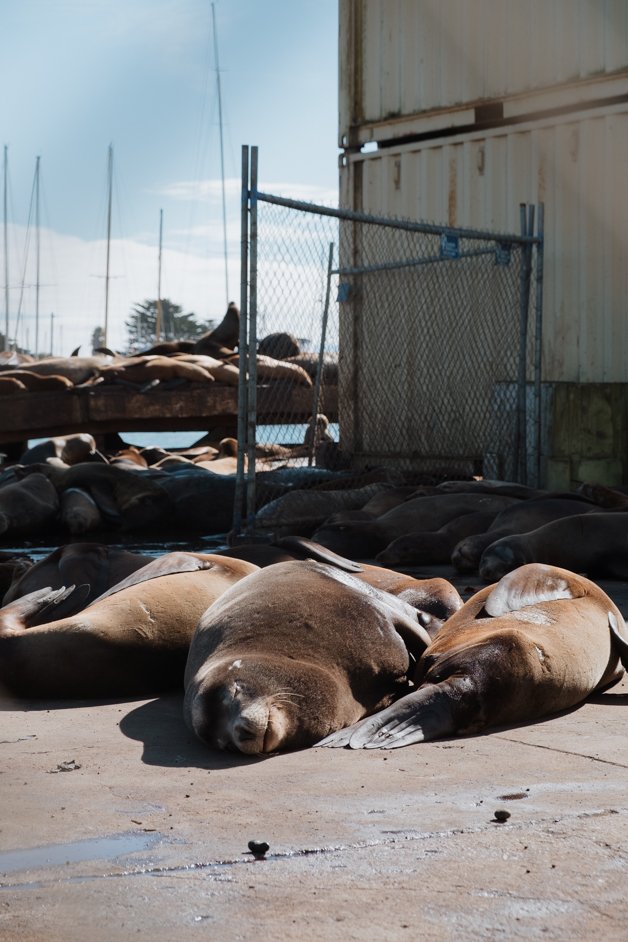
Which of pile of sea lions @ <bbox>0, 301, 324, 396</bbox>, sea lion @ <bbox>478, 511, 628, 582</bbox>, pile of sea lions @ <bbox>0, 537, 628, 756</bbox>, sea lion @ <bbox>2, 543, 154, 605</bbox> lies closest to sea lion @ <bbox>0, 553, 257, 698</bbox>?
pile of sea lions @ <bbox>0, 537, 628, 756</bbox>

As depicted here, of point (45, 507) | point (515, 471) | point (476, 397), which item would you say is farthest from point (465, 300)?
point (45, 507)

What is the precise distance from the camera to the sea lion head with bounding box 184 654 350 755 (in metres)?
3.54

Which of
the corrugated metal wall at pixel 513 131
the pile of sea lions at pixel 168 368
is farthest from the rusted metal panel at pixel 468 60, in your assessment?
the pile of sea lions at pixel 168 368

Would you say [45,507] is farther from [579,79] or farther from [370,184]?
[579,79]

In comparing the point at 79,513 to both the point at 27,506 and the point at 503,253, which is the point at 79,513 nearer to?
the point at 27,506

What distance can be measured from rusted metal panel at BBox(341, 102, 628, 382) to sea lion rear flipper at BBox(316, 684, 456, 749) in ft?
28.3

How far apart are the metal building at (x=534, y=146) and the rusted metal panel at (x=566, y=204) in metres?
0.01

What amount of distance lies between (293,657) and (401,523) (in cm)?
553

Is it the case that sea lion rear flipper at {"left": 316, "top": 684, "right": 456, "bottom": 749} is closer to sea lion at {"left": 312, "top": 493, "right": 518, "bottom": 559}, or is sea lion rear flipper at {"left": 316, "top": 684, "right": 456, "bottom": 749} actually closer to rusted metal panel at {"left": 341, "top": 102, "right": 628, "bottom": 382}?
sea lion at {"left": 312, "top": 493, "right": 518, "bottom": 559}

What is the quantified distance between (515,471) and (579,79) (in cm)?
392

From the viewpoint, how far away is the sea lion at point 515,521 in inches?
318

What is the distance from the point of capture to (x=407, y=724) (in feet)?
12.4

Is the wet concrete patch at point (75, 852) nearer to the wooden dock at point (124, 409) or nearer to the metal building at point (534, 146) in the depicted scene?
the metal building at point (534, 146)

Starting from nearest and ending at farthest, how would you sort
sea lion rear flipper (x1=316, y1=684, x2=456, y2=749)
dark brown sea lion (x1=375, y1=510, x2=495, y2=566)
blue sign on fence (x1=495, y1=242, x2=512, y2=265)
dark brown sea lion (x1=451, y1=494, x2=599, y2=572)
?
sea lion rear flipper (x1=316, y1=684, x2=456, y2=749) → dark brown sea lion (x1=451, y1=494, x2=599, y2=572) → dark brown sea lion (x1=375, y1=510, x2=495, y2=566) → blue sign on fence (x1=495, y1=242, x2=512, y2=265)
